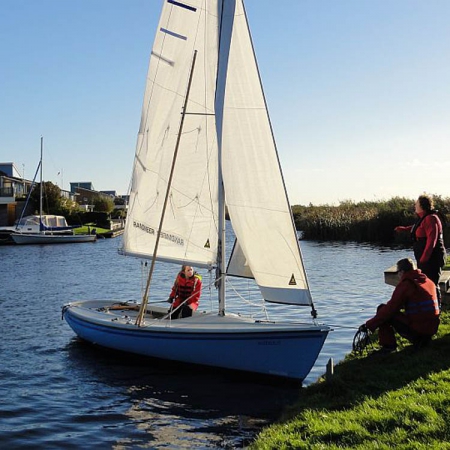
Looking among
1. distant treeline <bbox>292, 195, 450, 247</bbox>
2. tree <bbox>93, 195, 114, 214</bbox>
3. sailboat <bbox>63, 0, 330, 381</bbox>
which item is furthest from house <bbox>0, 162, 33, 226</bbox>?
sailboat <bbox>63, 0, 330, 381</bbox>

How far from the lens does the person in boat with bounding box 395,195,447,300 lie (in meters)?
10.5

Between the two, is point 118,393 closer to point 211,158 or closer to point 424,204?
point 211,158

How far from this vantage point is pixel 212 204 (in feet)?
41.4

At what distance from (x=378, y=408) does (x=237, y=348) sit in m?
3.88

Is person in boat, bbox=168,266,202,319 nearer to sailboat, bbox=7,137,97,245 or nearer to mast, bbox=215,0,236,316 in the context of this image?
mast, bbox=215,0,236,316

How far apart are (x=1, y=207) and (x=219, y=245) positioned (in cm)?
7001

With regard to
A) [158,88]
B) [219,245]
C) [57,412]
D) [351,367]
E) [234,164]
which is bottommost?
[57,412]

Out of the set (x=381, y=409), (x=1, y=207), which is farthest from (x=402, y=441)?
(x=1, y=207)

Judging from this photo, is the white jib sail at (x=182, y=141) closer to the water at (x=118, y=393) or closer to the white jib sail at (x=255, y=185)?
the white jib sail at (x=255, y=185)

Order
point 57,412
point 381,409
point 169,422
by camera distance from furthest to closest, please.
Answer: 1. point 57,412
2. point 169,422
3. point 381,409

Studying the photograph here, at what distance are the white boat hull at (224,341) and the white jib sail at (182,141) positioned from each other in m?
1.65

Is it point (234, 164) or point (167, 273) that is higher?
point (234, 164)

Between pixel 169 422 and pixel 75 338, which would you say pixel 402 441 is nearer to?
pixel 169 422

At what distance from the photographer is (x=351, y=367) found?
9812mm
